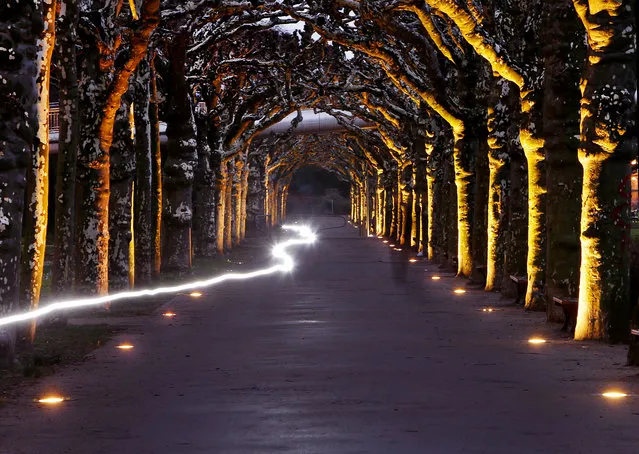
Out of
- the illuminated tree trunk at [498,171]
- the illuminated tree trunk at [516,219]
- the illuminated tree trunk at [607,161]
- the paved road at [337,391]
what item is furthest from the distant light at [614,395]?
the illuminated tree trunk at [498,171]

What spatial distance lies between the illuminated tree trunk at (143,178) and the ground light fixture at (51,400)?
15841 mm

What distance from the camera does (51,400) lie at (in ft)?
37.6

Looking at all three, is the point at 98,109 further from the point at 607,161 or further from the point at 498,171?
the point at 498,171

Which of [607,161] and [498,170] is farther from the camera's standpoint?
[498,170]

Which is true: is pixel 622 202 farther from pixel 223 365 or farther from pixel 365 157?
pixel 365 157

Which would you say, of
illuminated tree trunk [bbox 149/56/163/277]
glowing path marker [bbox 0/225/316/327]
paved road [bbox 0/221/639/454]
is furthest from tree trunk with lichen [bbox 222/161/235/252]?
paved road [bbox 0/221/639/454]

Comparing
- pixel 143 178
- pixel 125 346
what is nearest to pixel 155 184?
pixel 143 178

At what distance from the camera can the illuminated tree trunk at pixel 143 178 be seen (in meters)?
27.2

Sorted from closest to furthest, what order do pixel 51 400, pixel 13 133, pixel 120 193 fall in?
pixel 51 400
pixel 13 133
pixel 120 193

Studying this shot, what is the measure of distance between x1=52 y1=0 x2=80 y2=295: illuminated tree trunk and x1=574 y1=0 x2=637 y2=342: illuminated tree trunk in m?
8.10

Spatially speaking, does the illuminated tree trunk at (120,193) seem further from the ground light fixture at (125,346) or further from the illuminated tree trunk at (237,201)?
the illuminated tree trunk at (237,201)

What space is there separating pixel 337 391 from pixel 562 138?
867cm

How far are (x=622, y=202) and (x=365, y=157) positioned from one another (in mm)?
69891

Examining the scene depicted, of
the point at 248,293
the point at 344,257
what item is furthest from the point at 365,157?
the point at 248,293
